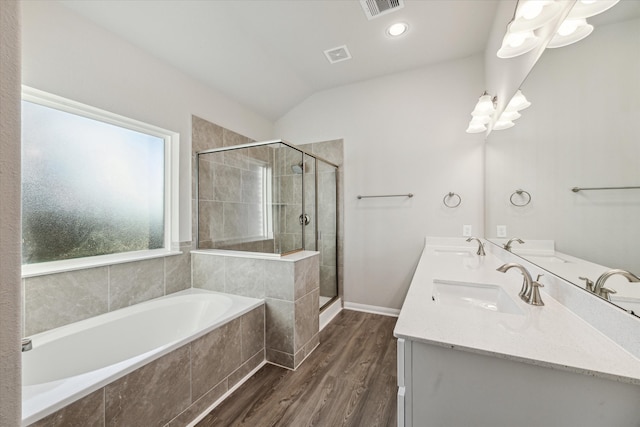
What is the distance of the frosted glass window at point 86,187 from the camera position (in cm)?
148

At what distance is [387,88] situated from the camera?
2.89 meters

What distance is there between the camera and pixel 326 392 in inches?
65.9

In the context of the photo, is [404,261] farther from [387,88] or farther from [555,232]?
[387,88]

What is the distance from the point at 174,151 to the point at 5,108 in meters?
1.89

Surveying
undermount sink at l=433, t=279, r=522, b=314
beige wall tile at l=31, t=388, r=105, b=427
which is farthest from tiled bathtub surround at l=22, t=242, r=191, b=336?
undermount sink at l=433, t=279, r=522, b=314

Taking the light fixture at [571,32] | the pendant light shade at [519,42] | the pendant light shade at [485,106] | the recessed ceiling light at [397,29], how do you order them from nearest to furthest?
the light fixture at [571,32]
the pendant light shade at [519,42]
the pendant light shade at [485,106]
the recessed ceiling light at [397,29]

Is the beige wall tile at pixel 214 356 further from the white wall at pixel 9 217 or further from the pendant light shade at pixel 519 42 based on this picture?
the pendant light shade at pixel 519 42

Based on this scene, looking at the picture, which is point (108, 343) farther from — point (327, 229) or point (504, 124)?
point (504, 124)

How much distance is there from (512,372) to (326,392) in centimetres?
131

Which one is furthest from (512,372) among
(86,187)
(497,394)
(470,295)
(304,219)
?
(86,187)

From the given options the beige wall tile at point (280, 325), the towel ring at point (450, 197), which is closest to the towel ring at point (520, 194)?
the towel ring at point (450, 197)

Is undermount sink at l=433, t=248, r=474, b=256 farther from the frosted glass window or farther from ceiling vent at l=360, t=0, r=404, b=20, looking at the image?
the frosted glass window

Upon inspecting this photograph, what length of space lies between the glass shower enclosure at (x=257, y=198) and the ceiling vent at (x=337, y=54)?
40.0 inches

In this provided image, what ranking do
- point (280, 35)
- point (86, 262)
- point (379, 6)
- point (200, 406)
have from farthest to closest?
1. point (280, 35)
2. point (379, 6)
3. point (86, 262)
4. point (200, 406)
